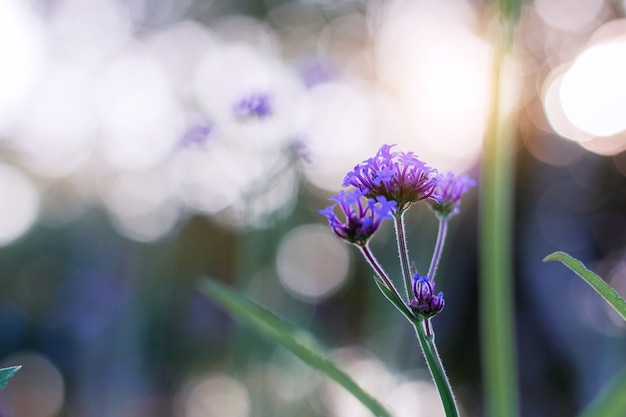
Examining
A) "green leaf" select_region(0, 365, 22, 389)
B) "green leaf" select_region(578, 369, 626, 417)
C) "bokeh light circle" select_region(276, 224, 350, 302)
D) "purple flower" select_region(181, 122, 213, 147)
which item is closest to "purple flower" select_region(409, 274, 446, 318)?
"green leaf" select_region(578, 369, 626, 417)

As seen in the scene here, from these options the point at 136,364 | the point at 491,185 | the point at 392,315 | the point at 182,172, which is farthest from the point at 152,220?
the point at 491,185

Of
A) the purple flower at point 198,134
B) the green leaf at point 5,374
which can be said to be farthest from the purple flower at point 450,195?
the purple flower at point 198,134

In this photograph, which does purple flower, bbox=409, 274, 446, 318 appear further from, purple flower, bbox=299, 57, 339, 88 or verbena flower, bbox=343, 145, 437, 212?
purple flower, bbox=299, 57, 339, 88

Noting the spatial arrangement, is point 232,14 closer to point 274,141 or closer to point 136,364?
point 136,364

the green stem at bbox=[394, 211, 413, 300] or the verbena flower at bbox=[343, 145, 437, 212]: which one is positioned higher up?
the verbena flower at bbox=[343, 145, 437, 212]

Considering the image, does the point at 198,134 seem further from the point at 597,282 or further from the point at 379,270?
the point at 597,282

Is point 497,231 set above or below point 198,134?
above

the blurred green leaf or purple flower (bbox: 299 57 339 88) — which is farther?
purple flower (bbox: 299 57 339 88)

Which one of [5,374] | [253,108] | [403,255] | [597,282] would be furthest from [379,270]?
[253,108]
